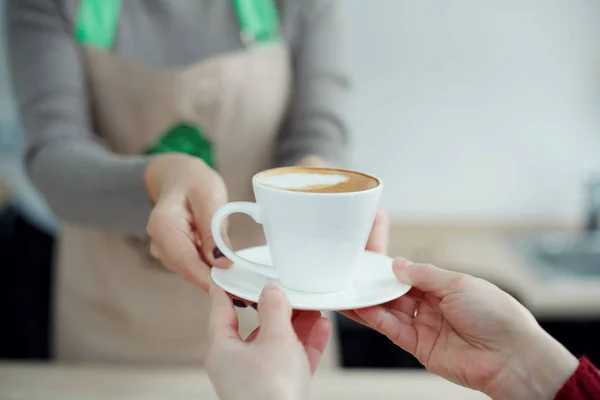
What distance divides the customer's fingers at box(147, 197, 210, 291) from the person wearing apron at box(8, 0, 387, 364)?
0.07m

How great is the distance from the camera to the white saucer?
31 cm

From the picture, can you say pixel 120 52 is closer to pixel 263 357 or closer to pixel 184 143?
pixel 184 143

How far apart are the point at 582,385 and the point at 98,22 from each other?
0.46 m

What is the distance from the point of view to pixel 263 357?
0.28m

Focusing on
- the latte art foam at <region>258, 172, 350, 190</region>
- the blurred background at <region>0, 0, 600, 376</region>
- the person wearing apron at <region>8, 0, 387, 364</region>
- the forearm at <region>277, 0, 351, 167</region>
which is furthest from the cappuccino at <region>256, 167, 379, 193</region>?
the blurred background at <region>0, 0, 600, 376</region>

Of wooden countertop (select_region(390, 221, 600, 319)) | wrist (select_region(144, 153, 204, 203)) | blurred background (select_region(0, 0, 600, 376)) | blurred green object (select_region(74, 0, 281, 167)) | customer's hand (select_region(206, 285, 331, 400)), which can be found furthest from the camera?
blurred background (select_region(0, 0, 600, 376))

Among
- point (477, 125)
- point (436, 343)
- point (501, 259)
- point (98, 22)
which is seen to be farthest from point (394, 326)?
point (477, 125)

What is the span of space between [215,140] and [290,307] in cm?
26

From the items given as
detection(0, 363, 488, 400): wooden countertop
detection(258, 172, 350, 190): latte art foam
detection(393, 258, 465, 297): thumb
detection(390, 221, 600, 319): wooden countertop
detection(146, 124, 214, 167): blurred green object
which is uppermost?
detection(258, 172, 350, 190): latte art foam

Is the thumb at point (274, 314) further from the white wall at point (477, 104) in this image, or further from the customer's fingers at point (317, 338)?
the white wall at point (477, 104)

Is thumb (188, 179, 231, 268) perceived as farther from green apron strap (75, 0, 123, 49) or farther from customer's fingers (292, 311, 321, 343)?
green apron strap (75, 0, 123, 49)

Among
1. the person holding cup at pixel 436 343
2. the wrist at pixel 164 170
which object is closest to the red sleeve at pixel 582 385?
the person holding cup at pixel 436 343

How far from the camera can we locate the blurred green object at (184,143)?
477mm

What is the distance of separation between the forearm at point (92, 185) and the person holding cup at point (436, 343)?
136 millimetres
